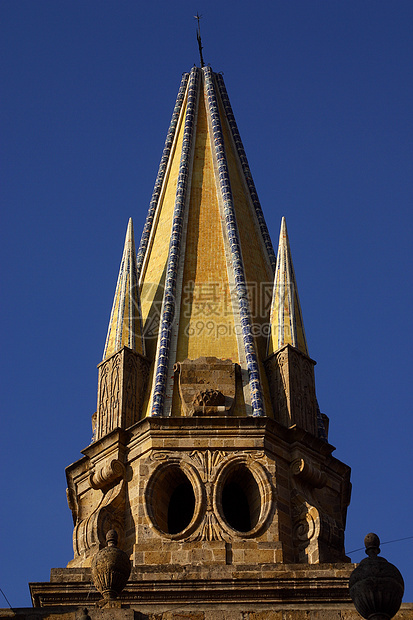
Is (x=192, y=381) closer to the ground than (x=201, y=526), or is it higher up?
higher up

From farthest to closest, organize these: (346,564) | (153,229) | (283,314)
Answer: (153,229) < (283,314) < (346,564)

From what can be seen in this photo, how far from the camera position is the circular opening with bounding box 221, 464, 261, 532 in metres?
26.1

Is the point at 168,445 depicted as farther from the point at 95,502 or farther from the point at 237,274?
the point at 237,274

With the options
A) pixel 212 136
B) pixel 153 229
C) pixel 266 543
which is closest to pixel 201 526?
pixel 266 543

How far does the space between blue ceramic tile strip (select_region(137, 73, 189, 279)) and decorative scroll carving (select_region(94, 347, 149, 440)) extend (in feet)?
10.5

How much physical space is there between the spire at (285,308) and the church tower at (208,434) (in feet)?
0.12

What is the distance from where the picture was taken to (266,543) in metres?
25.1

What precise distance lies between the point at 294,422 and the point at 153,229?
6.79 m

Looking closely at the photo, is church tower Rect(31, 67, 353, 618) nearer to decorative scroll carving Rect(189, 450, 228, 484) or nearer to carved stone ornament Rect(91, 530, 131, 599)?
decorative scroll carving Rect(189, 450, 228, 484)

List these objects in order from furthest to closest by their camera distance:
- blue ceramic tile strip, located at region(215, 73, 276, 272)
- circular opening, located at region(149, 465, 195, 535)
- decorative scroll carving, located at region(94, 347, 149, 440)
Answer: blue ceramic tile strip, located at region(215, 73, 276, 272), decorative scroll carving, located at region(94, 347, 149, 440), circular opening, located at region(149, 465, 195, 535)

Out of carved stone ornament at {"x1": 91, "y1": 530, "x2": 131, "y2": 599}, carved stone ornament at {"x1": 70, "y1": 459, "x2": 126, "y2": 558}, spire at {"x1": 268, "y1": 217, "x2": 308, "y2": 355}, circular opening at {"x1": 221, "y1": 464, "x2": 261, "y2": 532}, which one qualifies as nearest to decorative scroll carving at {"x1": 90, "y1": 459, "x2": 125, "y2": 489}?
carved stone ornament at {"x1": 70, "y1": 459, "x2": 126, "y2": 558}

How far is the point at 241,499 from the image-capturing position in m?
26.6

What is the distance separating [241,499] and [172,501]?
47.5 inches

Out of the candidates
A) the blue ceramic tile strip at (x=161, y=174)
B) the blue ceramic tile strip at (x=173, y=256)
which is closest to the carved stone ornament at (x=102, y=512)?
the blue ceramic tile strip at (x=173, y=256)
